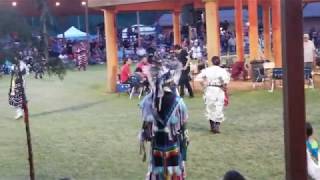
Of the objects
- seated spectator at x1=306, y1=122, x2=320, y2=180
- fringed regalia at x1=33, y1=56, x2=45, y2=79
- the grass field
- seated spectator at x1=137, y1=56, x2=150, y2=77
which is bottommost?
the grass field

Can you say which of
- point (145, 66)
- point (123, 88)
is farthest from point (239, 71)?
point (145, 66)

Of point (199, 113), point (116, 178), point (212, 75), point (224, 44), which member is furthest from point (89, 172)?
point (224, 44)

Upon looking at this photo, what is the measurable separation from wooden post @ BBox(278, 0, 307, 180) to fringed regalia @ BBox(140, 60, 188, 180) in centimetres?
293

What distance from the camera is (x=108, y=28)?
2111 cm

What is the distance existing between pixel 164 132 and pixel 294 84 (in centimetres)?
310

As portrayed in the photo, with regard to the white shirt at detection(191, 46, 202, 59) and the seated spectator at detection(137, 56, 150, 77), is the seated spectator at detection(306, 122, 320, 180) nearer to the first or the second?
the seated spectator at detection(137, 56, 150, 77)

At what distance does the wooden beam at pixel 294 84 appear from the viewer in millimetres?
4574

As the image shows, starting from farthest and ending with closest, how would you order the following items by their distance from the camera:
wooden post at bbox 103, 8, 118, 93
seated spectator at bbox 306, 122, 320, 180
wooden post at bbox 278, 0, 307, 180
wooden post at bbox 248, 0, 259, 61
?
wooden post at bbox 248, 0, 259, 61, wooden post at bbox 103, 8, 118, 93, seated spectator at bbox 306, 122, 320, 180, wooden post at bbox 278, 0, 307, 180

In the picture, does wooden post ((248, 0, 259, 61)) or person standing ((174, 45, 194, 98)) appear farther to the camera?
wooden post ((248, 0, 259, 61))

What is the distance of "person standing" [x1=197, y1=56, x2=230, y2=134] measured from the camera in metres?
12.1

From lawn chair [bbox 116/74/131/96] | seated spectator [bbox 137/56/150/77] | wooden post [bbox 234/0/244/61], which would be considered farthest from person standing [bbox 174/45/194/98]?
wooden post [bbox 234/0/244/61]

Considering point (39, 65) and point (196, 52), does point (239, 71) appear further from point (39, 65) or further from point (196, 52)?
point (39, 65)

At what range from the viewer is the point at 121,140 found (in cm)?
1184

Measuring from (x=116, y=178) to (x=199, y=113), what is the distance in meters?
6.49
